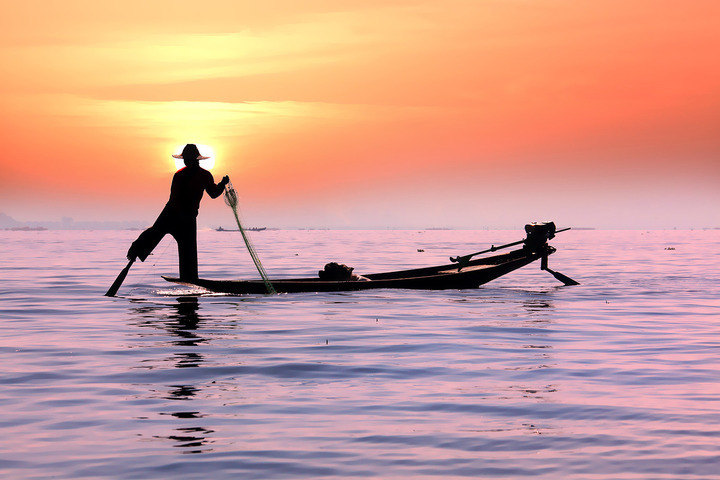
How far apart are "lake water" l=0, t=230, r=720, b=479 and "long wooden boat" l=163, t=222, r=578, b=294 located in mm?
3096

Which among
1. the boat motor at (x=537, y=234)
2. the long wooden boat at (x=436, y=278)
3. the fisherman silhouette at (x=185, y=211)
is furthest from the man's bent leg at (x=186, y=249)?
the boat motor at (x=537, y=234)

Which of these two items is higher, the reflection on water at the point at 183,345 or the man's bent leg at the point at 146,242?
the man's bent leg at the point at 146,242

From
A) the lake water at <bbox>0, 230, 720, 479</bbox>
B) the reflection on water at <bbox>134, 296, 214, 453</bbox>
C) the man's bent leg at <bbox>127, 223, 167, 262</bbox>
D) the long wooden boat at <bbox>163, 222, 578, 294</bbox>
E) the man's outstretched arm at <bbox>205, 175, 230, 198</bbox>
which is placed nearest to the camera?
the lake water at <bbox>0, 230, 720, 479</bbox>

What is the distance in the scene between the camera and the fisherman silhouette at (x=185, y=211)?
23688 millimetres

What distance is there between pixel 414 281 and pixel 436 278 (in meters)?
0.67

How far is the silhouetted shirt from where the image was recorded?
2367 cm

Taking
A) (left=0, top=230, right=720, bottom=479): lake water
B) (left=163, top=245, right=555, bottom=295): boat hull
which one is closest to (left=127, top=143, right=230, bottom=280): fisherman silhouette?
(left=163, top=245, right=555, bottom=295): boat hull

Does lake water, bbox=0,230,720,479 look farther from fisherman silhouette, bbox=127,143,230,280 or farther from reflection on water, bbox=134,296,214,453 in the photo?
fisherman silhouette, bbox=127,143,230,280

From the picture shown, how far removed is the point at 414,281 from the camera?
1036 inches

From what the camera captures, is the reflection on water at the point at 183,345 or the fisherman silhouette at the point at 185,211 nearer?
the reflection on water at the point at 183,345

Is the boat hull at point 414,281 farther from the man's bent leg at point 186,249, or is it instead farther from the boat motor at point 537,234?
the man's bent leg at point 186,249

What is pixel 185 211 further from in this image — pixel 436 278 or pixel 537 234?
pixel 537 234

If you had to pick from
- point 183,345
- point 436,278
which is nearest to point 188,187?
point 436,278

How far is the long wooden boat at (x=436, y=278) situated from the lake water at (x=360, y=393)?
3096mm
